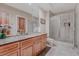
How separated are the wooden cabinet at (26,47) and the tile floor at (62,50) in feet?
0.57

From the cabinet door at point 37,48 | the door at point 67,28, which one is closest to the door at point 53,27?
the door at point 67,28

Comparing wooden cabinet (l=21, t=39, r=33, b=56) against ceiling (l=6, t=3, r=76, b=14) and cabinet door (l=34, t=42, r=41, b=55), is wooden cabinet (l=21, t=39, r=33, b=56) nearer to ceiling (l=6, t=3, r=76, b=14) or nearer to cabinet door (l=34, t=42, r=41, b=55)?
cabinet door (l=34, t=42, r=41, b=55)

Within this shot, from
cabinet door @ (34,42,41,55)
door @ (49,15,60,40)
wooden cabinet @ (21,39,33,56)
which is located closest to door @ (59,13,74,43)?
door @ (49,15,60,40)

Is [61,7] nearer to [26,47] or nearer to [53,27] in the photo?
[53,27]

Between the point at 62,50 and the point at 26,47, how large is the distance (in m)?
0.62

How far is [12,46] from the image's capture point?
1.66m

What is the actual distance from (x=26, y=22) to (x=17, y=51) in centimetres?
51

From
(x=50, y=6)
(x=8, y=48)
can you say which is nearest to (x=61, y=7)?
(x=50, y=6)

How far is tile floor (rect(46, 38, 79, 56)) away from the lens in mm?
1952

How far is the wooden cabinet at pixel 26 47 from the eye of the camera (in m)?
1.62

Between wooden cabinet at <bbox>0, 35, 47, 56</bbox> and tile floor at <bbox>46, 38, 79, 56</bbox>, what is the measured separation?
17cm

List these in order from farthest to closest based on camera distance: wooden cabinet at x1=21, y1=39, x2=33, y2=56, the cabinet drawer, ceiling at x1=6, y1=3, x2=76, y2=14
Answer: ceiling at x1=6, y1=3, x2=76, y2=14
wooden cabinet at x1=21, y1=39, x2=33, y2=56
the cabinet drawer

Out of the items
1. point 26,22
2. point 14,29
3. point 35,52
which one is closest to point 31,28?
point 26,22

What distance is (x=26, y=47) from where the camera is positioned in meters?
1.88
